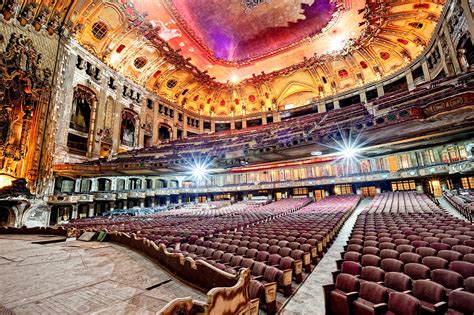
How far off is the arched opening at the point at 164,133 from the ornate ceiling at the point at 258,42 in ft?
14.0

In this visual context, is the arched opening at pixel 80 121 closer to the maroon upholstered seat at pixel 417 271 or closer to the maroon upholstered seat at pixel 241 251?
the maroon upholstered seat at pixel 241 251

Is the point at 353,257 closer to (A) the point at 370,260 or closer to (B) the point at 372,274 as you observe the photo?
(A) the point at 370,260

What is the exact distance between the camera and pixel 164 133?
103 ft

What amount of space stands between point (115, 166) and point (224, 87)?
20.6m

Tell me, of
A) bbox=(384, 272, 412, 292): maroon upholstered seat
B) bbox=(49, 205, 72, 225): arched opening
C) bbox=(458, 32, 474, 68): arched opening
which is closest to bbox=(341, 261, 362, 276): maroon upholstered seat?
bbox=(384, 272, 412, 292): maroon upholstered seat

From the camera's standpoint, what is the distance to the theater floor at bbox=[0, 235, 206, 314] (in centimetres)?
306

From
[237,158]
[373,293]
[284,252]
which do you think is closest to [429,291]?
[373,293]

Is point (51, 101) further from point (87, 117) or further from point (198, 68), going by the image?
point (198, 68)

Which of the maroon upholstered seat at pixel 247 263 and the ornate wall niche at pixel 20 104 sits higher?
the ornate wall niche at pixel 20 104

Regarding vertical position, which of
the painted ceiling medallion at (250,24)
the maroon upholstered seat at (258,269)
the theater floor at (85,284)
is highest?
the painted ceiling medallion at (250,24)

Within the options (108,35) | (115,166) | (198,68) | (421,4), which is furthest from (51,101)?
(421,4)

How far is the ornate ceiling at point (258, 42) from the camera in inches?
781

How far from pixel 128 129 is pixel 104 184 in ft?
24.2

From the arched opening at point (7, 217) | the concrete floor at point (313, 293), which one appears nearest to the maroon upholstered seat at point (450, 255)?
the concrete floor at point (313, 293)
